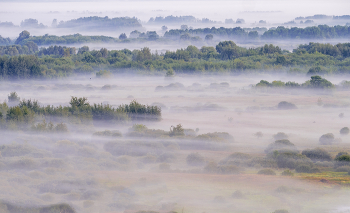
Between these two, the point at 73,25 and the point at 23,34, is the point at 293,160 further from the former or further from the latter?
the point at 73,25

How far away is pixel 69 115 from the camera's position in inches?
940

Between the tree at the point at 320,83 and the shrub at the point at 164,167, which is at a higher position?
the tree at the point at 320,83

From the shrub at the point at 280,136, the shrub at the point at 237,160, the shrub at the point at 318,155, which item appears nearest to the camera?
the shrub at the point at 237,160

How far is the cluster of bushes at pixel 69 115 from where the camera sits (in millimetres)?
21047

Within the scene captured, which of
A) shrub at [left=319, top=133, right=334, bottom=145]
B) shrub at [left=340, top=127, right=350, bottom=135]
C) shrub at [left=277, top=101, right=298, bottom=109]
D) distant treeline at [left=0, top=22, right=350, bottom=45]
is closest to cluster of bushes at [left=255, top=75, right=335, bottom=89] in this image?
shrub at [left=277, top=101, right=298, bottom=109]

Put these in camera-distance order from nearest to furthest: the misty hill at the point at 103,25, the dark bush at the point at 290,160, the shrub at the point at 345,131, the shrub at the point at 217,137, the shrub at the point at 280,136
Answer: the dark bush at the point at 290,160
the shrub at the point at 217,137
the shrub at the point at 280,136
the shrub at the point at 345,131
the misty hill at the point at 103,25

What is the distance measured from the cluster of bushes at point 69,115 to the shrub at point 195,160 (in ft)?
26.6

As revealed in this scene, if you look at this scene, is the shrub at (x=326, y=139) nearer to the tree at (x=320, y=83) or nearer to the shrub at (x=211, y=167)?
the shrub at (x=211, y=167)

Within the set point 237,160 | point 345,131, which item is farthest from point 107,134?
point 345,131

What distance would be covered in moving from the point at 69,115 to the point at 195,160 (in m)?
10.9

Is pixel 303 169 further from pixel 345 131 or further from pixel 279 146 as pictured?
pixel 345 131

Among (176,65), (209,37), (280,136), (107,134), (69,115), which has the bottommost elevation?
(280,136)

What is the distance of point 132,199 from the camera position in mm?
12594

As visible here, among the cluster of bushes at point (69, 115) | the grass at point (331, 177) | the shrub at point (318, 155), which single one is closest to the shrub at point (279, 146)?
the shrub at point (318, 155)
